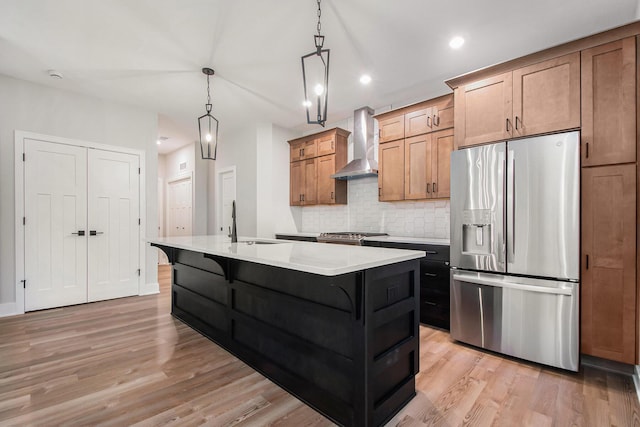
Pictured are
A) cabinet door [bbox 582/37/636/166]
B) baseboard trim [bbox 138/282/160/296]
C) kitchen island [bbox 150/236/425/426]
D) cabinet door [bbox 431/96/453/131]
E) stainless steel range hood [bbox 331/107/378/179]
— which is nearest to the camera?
kitchen island [bbox 150/236/425/426]

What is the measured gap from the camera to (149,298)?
436 cm

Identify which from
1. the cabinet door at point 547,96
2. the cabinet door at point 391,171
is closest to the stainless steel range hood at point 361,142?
the cabinet door at point 391,171

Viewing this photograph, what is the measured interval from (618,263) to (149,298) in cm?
522

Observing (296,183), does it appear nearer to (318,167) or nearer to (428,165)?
(318,167)

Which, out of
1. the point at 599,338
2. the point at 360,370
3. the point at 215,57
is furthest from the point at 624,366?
the point at 215,57

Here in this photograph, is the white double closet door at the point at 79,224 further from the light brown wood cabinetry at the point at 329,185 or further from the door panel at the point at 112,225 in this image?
the light brown wood cabinetry at the point at 329,185

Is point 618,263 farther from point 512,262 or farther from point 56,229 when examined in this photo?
point 56,229

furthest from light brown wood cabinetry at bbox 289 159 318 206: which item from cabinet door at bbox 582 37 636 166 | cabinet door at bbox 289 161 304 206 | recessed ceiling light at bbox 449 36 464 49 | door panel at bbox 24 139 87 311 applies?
cabinet door at bbox 582 37 636 166

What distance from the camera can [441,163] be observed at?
353 centimetres

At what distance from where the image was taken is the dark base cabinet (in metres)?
3.12

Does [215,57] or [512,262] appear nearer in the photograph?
[512,262]

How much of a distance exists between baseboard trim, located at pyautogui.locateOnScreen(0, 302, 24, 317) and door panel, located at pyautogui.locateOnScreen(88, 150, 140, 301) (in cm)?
69

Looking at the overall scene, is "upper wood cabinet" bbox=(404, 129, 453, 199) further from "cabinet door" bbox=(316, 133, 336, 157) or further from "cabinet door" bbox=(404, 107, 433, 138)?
"cabinet door" bbox=(316, 133, 336, 157)

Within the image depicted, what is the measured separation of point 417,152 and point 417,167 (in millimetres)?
188
